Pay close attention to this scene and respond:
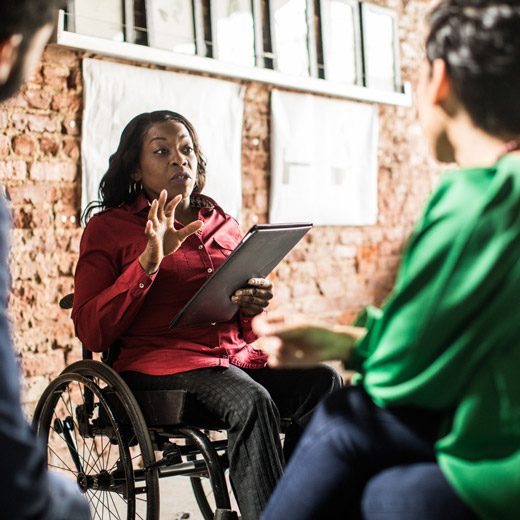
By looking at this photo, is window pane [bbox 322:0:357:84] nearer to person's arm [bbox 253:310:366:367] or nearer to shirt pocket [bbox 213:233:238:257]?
shirt pocket [bbox 213:233:238:257]

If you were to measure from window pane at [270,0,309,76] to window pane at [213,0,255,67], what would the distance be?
0.16 m

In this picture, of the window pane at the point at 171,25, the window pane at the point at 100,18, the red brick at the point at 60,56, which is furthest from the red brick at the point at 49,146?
the window pane at the point at 171,25

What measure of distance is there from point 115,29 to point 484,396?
2431mm

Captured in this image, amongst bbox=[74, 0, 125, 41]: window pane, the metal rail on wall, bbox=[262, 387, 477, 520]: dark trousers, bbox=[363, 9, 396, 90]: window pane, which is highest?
bbox=[363, 9, 396, 90]: window pane

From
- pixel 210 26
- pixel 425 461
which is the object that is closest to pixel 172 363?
pixel 425 461

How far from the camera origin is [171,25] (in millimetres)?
2906

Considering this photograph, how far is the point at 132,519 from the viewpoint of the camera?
1585 mm

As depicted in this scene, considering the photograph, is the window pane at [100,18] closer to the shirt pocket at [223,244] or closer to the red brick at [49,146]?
the red brick at [49,146]

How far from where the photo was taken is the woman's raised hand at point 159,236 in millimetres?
1626

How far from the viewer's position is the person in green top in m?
0.75

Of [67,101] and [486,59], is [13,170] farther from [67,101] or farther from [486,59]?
[486,59]

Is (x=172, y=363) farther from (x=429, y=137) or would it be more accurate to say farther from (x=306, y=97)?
(x=306, y=97)

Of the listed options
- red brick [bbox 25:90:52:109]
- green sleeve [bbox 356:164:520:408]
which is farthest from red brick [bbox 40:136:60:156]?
green sleeve [bbox 356:164:520:408]

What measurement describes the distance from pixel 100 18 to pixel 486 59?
2.23 meters
